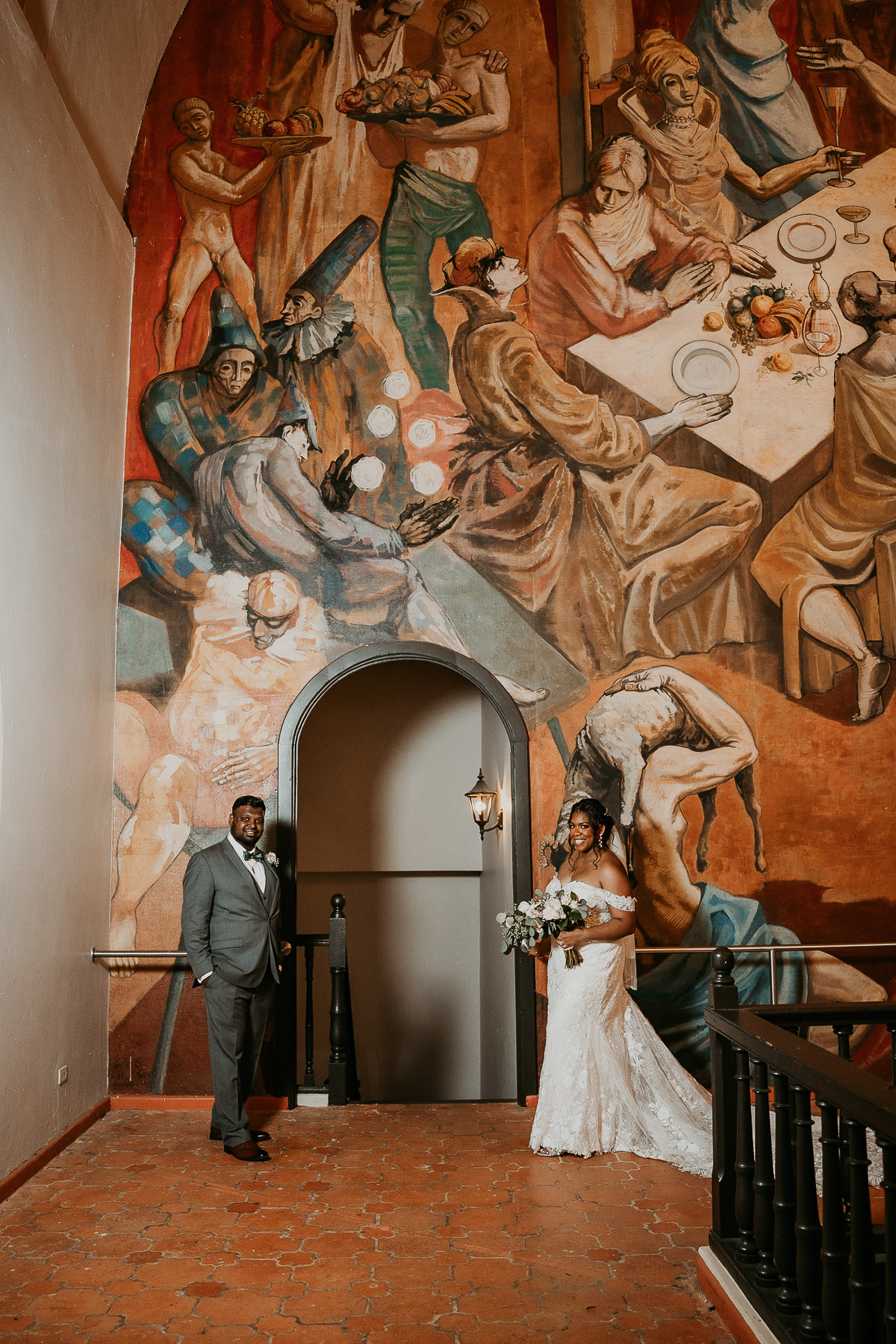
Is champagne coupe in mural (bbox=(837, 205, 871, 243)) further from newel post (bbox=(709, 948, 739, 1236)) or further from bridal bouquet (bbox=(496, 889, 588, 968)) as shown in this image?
newel post (bbox=(709, 948, 739, 1236))

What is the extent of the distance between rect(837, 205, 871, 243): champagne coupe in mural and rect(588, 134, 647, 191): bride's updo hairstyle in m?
1.62

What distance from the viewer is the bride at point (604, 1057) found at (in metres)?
6.18

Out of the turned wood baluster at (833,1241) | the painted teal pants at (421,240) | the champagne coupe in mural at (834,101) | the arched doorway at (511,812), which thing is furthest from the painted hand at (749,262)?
the turned wood baluster at (833,1241)

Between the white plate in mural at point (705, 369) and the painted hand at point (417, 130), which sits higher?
the painted hand at point (417, 130)

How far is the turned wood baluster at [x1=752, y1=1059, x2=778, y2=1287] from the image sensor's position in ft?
12.6

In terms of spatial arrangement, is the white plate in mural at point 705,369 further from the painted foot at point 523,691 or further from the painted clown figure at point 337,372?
the painted foot at point 523,691

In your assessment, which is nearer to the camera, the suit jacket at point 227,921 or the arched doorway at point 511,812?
the suit jacket at point 227,921

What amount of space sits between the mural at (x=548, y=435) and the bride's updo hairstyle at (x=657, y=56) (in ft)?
0.12

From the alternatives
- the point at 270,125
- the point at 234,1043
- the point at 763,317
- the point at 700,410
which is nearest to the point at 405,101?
the point at 270,125

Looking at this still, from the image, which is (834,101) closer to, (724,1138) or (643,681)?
(643,681)

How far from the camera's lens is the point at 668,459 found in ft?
26.9

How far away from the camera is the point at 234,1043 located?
6.30m

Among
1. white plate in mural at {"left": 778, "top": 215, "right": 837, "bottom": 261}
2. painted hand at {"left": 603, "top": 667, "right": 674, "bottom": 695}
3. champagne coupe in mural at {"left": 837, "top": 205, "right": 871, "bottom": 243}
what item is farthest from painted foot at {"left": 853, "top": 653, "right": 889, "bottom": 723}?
champagne coupe in mural at {"left": 837, "top": 205, "right": 871, "bottom": 243}

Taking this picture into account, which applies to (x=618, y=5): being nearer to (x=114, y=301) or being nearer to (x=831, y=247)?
(x=831, y=247)
